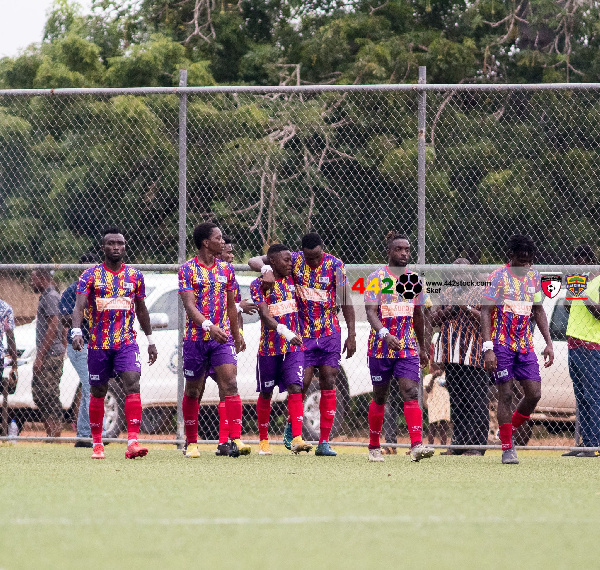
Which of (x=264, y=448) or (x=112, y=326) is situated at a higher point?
(x=112, y=326)

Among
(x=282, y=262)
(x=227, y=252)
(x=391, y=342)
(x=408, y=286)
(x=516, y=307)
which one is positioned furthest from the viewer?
(x=227, y=252)

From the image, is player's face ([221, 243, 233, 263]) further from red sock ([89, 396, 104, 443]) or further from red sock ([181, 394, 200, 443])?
red sock ([89, 396, 104, 443])

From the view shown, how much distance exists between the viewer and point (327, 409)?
10555 mm

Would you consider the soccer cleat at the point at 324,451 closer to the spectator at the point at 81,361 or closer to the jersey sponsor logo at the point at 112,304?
the jersey sponsor logo at the point at 112,304

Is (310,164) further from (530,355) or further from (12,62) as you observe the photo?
(12,62)

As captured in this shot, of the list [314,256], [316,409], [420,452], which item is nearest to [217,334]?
[314,256]

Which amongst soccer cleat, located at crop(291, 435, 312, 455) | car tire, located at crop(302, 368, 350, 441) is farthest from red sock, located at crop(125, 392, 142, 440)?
car tire, located at crop(302, 368, 350, 441)

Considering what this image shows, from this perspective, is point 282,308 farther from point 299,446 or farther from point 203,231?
point 299,446

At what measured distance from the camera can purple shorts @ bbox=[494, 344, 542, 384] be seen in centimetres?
989

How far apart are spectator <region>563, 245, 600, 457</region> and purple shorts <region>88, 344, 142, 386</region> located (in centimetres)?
412

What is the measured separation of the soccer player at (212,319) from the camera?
32.7 ft

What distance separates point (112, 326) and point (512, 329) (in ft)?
11.4

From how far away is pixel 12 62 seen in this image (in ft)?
67.2

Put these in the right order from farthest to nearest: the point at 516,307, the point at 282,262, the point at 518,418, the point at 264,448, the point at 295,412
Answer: the point at 264,448
the point at 295,412
the point at 282,262
the point at 518,418
the point at 516,307
